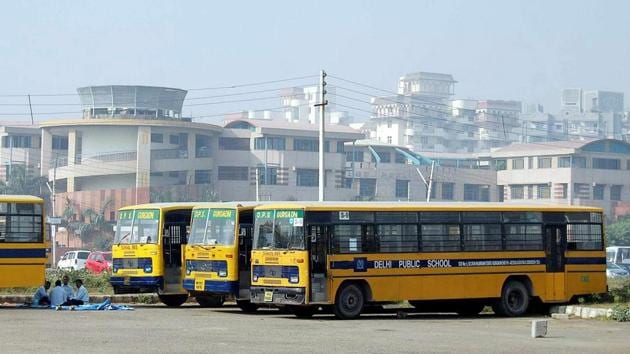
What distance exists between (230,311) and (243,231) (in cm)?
218

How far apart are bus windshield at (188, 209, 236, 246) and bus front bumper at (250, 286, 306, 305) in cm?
151

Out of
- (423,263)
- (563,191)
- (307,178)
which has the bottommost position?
(423,263)

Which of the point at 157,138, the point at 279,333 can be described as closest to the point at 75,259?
the point at 157,138

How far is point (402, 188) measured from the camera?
12925cm

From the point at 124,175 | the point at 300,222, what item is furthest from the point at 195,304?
the point at 124,175

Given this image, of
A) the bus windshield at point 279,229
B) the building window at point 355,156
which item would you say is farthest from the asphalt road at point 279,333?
the building window at point 355,156

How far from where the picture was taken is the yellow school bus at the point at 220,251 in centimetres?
2602

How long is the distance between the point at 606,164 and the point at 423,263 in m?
102

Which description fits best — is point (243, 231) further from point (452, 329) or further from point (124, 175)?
point (124, 175)

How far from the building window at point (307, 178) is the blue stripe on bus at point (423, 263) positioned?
296 feet

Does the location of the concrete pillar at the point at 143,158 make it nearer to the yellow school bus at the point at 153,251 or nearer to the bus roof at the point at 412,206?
the yellow school bus at the point at 153,251

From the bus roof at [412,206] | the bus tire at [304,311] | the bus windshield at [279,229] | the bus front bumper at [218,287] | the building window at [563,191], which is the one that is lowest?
the bus tire at [304,311]

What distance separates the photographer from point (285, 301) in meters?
24.4

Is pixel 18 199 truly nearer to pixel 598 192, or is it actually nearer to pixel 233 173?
pixel 233 173
